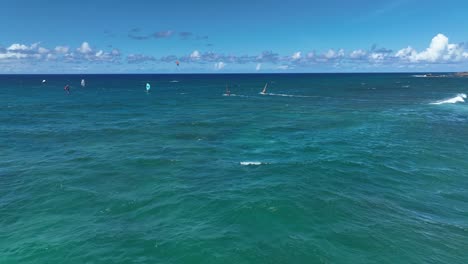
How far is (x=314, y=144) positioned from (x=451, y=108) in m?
73.8

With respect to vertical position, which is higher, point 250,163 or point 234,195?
point 250,163

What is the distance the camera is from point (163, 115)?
97250 mm

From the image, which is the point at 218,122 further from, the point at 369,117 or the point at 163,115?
the point at 369,117

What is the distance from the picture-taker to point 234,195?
38156mm

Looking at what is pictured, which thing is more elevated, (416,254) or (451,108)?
(451,108)

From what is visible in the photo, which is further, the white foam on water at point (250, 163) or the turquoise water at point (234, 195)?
Result: the white foam on water at point (250, 163)

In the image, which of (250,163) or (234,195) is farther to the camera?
(250,163)

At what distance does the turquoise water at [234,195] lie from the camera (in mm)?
27953

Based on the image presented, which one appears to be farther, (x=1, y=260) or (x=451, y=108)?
(x=451, y=108)

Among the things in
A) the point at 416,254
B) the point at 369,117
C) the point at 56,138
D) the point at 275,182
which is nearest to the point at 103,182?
the point at 275,182

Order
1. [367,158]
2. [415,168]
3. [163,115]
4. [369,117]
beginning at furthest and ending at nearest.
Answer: [163,115] → [369,117] → [367,158] → [415,168]

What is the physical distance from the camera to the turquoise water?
27953mm

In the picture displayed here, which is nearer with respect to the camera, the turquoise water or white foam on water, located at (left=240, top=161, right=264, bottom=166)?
the turquoise water

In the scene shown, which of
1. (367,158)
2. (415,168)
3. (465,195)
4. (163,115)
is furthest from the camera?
(163,115)
